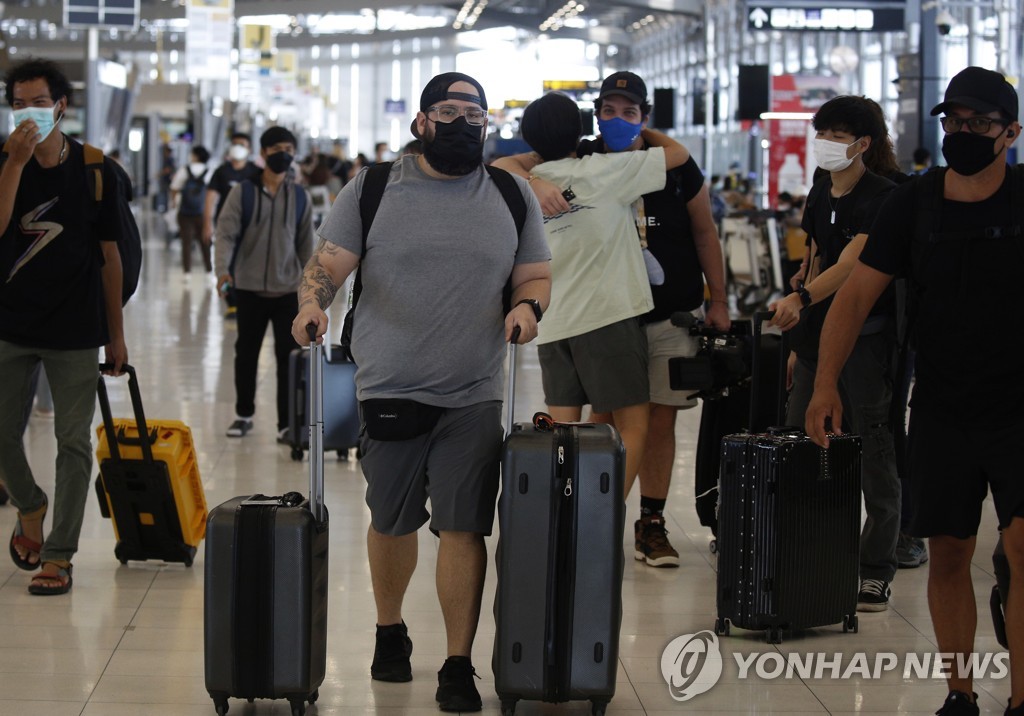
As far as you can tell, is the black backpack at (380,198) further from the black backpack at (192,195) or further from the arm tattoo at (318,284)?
the black backpack at (192,195)

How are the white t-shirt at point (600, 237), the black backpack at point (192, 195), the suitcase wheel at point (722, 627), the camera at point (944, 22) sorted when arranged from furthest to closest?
1. the black backpack at point (192, 195)
2. the camera at point (944, 22)
3. the white t-shirt at point (600, 237)
4. the suitcase wheel at point (722, 627)

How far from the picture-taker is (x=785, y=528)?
167 inches

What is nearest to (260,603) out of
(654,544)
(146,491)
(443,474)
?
(443,474)

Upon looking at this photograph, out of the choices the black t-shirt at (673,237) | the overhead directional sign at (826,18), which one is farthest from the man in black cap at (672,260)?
the overhead directional sign at (826,18)

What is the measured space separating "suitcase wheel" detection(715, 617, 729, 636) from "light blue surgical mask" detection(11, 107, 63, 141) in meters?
2.59

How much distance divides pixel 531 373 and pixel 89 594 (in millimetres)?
6615

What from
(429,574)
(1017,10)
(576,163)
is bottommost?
(429,574)

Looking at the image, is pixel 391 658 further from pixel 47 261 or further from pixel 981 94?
pixel 981 94

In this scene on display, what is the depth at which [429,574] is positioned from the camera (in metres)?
5.21

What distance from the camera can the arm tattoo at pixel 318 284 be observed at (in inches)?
142

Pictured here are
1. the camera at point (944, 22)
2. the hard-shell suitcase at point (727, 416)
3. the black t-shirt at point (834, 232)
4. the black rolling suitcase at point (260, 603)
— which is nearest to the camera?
the black rolling suitcase at point (260, 603)

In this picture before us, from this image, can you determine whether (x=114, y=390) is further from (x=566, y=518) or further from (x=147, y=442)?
(x=566, y=518)

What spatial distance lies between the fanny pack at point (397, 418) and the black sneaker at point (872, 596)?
6.07 feet

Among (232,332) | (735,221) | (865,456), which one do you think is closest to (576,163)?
(865,456)
